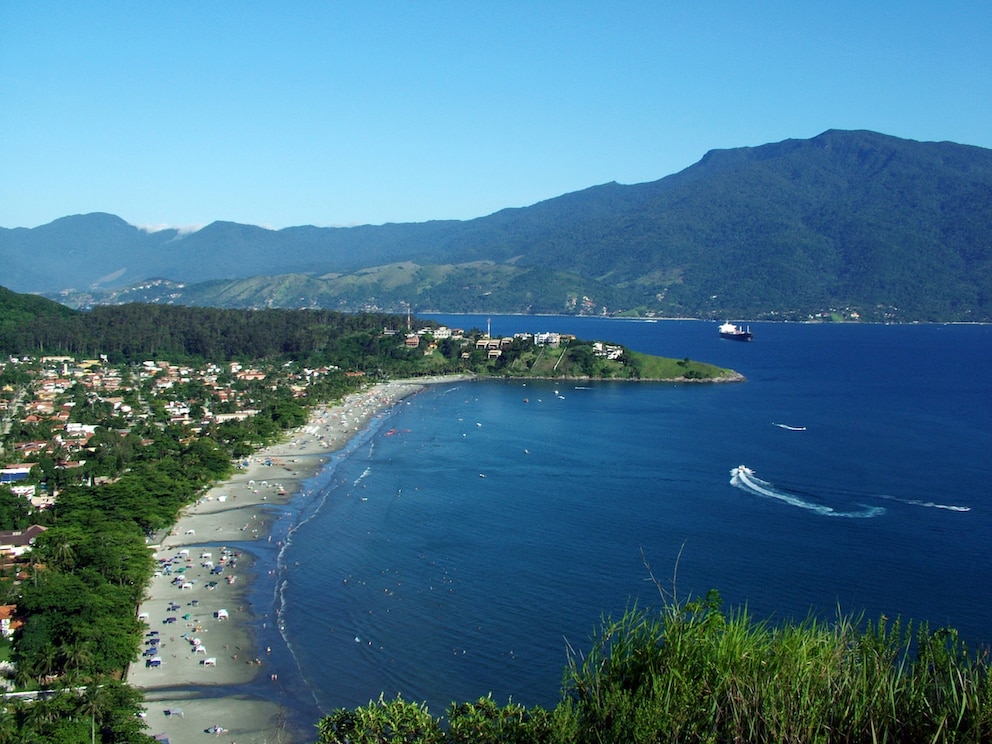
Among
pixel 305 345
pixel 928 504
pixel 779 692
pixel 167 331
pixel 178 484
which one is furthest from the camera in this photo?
pixel 305 345

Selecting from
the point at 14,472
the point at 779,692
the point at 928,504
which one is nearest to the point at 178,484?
the point at 14,472

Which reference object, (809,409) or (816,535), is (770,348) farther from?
(816,535)

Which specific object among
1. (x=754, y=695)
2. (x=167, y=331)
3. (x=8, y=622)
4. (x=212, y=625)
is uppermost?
(x=167, y=331)

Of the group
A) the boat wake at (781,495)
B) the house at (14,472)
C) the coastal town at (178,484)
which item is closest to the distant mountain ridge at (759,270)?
the coastal town at (178,484)

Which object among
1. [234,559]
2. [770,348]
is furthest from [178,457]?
[770,348]

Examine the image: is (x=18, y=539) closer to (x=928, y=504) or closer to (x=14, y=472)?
(x=14, y=472)

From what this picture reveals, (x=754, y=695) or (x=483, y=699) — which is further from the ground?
(x=754, y=695)

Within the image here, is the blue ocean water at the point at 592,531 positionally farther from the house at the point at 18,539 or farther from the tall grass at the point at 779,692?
the tall grass at the point at 779,692
